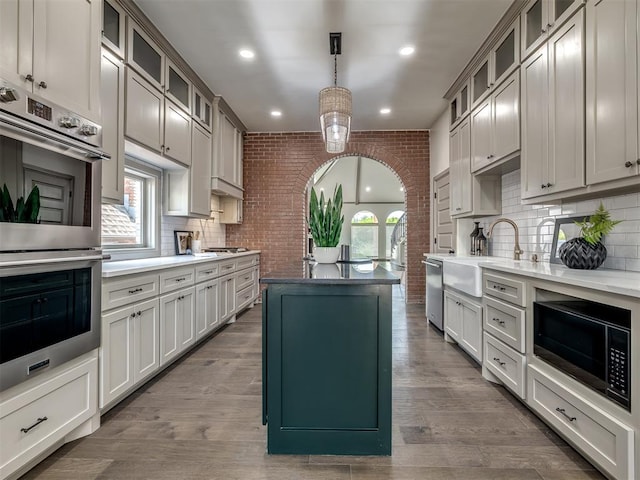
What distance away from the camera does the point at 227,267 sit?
13.7 feet

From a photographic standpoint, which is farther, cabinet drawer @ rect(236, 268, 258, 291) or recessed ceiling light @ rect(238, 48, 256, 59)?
cabinet drawer @ rect(236, 268, 258, 291)

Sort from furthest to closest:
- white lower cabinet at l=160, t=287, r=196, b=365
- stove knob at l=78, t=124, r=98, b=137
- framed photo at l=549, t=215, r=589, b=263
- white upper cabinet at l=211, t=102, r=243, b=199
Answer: white upper cabinet at l=211, t=102, r=243, b=199 < white lower cabinet at l=160, t=287, r=196, b=365 < framed photo at l=549, t=215, r=589, b=263 < stove knob at l=78, t=124, r=98, b=137

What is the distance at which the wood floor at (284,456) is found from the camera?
1599 millimetres

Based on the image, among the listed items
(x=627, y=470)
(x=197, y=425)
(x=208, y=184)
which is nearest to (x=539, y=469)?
(x=627, y=470)

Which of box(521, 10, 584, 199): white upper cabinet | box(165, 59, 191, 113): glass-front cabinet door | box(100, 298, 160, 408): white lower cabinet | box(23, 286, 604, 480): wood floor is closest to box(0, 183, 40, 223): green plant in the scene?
box(100, 298, 160, 408): white lower cabinet

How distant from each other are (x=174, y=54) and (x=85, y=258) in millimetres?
2403

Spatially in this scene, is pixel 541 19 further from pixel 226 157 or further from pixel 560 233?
pixel 226 157

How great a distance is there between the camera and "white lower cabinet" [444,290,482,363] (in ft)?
9.16

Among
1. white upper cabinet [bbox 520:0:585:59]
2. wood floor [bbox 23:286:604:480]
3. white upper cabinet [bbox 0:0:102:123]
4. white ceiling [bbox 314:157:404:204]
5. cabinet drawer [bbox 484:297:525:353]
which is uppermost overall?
white ceiling [bbox 314:157:404:204]

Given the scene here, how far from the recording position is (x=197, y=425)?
2.00 metres

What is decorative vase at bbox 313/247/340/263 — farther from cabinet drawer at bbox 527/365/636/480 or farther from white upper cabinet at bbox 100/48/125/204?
white upper cabinet at bbox 100/48/125/204

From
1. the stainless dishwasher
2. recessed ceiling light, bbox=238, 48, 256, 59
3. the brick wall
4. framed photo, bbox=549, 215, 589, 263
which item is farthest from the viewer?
the brick wall

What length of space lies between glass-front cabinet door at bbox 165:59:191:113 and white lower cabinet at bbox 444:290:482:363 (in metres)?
3.33

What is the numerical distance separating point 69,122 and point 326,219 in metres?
1.45
